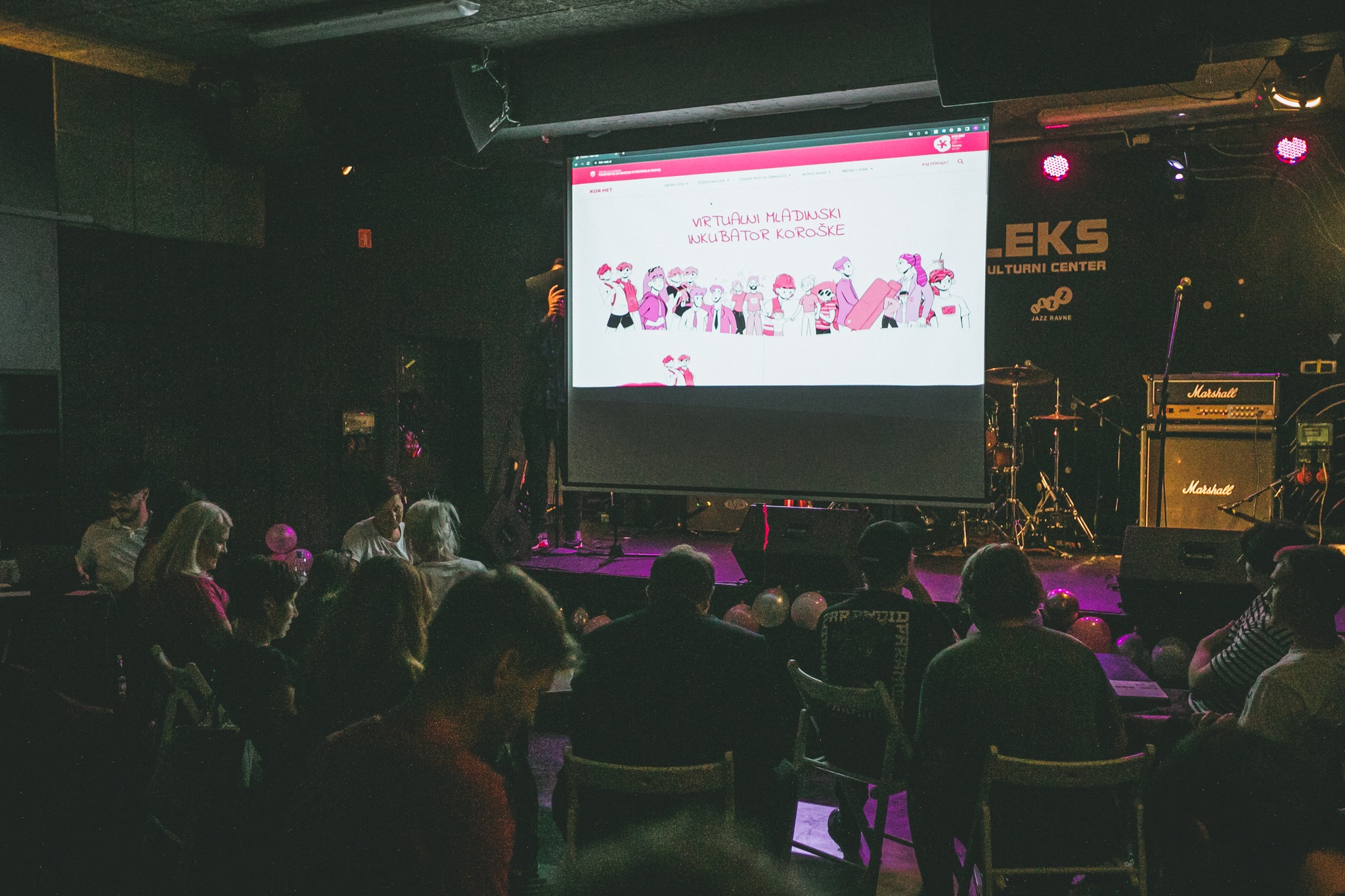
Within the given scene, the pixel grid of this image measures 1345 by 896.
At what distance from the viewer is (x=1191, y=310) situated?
845 centimetres

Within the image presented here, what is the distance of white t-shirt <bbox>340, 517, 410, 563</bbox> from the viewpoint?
4621 millimetres

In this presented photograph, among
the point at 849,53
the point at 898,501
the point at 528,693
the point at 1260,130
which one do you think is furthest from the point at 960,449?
the point at 1260,130

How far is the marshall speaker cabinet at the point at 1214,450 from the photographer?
23.3 ft

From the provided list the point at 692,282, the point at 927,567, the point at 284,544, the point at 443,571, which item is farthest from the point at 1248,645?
the point at 284,544

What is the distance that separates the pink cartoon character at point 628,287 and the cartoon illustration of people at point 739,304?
0.54m

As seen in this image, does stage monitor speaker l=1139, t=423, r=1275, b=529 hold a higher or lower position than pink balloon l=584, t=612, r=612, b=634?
higher

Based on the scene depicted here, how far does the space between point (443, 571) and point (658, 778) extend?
6.09 ft

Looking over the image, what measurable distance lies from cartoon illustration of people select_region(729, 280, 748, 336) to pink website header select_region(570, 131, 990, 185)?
2.03 feet

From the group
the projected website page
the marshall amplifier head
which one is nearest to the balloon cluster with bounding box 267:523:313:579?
the projected website page

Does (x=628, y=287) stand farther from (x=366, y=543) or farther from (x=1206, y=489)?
(x=1206, y=489)

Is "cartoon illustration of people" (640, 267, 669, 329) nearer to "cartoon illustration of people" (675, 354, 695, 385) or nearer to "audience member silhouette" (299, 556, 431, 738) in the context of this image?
"cartoon illustration of people" (675, 354, 695, 385)

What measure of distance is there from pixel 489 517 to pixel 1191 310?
21.3ft

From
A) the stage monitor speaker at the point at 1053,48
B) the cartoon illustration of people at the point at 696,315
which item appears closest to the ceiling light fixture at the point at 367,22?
the cartoon illustration of people at the point at 696,315

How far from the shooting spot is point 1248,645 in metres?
3.04
